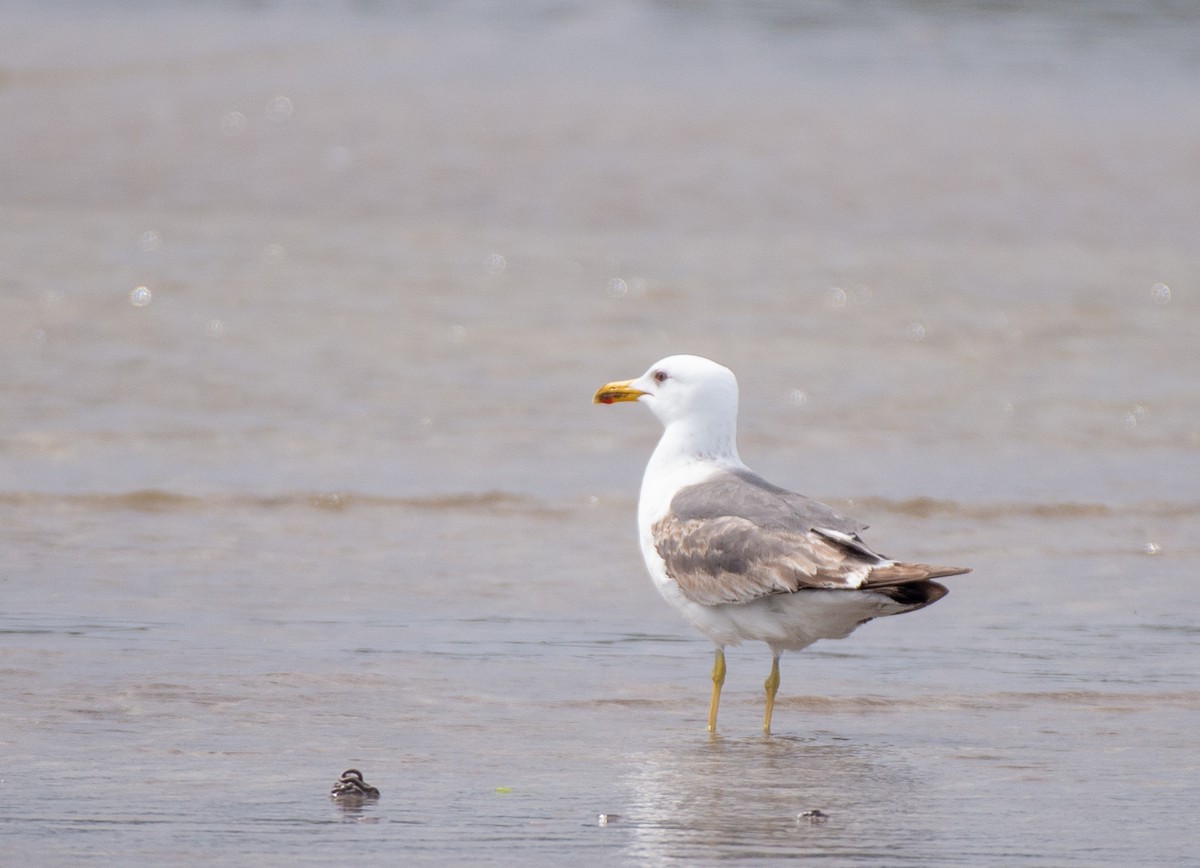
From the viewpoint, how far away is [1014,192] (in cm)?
1664

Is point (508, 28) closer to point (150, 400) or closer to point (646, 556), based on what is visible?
point (150, 400)

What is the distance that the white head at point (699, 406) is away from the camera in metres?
5.93

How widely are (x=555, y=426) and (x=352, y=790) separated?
5606mm

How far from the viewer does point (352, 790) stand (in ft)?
14.5

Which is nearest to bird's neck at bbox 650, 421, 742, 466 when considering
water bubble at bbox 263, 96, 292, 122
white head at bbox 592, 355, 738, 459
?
white head at bbox 592, 355, 738, 459

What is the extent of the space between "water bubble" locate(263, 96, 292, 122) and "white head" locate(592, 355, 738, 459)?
41.0ft

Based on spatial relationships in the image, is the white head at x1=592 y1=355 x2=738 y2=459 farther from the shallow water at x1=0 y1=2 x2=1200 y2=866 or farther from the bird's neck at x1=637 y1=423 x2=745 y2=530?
the shallow water at x1=0 y1=2 x2=1200 y2=866

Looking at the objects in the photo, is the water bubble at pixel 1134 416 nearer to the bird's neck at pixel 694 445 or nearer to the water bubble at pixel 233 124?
the bird's neck at pixel 694 445

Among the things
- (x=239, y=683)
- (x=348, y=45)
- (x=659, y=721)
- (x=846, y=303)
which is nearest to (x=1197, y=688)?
(x=659, y=721)

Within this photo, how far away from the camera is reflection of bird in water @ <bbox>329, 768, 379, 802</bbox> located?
4.40 metres

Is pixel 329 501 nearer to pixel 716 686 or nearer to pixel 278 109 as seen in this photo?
Answer: pixel 716 686

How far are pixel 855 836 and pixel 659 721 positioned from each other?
1301mm

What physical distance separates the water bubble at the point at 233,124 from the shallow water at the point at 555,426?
193 mm

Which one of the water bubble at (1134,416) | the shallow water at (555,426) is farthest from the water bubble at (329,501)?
the water bubble at (1134,416)
